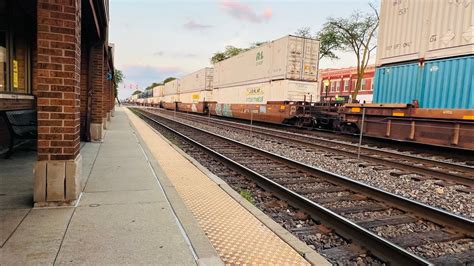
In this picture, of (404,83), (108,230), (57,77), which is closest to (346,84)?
(404,83)

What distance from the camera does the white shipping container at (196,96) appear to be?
30172mm

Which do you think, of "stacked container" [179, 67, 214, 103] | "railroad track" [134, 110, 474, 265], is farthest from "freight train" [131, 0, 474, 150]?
"stacked container" [179, 67, 214, 103]

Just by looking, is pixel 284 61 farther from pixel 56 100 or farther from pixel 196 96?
pixel 196 96

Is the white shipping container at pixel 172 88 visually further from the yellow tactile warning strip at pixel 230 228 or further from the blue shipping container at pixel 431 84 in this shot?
the yellow tactile warning strip at pixel 230 228

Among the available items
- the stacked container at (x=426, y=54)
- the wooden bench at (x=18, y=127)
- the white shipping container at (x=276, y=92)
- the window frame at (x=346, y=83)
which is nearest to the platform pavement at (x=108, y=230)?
the wooden bench at (x=18, y=127)

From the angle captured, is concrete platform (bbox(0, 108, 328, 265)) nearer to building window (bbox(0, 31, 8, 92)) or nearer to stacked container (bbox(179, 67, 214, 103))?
building window (bbox(0, 31, 8, 92))

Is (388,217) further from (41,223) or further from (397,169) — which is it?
(41,223)

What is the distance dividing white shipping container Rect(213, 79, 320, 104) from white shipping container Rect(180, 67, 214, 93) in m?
8.72

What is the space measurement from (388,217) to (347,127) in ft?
35.0

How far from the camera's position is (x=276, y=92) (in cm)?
1709

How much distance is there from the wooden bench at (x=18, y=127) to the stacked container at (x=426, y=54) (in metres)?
10.7

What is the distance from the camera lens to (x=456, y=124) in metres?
8.43

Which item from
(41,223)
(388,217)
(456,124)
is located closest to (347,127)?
(456,124)

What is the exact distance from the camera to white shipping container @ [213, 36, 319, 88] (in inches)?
641
